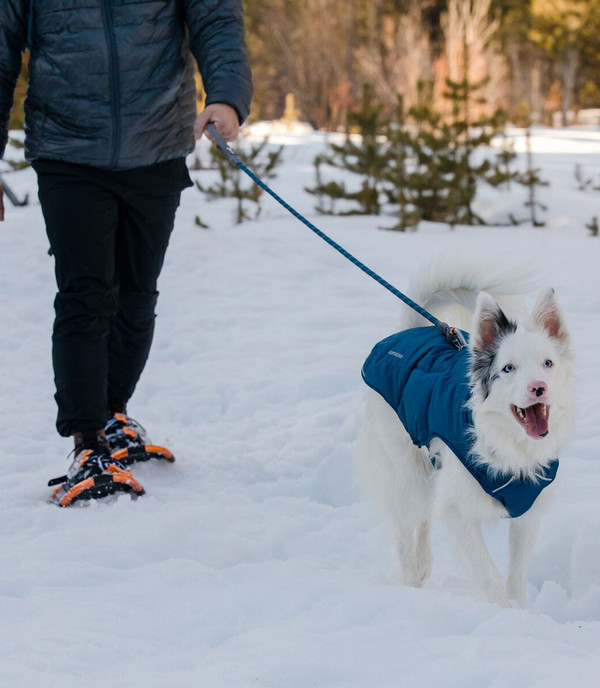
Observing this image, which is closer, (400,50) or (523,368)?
(523,368)

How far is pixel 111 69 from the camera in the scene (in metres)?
2.92

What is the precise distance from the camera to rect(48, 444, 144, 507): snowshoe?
3.01 m

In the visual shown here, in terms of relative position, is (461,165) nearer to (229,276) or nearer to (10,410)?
(229,276)

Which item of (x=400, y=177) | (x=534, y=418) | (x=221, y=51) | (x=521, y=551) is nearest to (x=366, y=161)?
(x=400, y=177)

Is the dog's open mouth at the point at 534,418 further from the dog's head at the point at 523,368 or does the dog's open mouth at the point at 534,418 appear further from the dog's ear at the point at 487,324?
the dog's ear at the point at 487,324

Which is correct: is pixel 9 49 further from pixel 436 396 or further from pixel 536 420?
pixel 536 420

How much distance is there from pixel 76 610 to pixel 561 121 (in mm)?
25756

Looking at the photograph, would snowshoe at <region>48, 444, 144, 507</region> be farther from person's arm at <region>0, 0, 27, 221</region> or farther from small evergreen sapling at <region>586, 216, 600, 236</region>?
small evergreen sapling at <region>586, 216, 600, 236</region>

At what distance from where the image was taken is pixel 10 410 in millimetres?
4324

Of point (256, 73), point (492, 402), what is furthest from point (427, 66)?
point (492, 402)

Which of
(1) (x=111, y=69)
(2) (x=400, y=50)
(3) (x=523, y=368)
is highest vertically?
(2) (x=400, y=50)

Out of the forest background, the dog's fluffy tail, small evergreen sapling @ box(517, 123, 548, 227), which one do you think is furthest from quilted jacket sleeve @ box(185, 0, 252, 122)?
the forest background

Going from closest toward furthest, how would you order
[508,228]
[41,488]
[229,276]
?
1. [41,488]
2. [229,276]
3. [508,228]

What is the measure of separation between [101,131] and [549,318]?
168 cm
